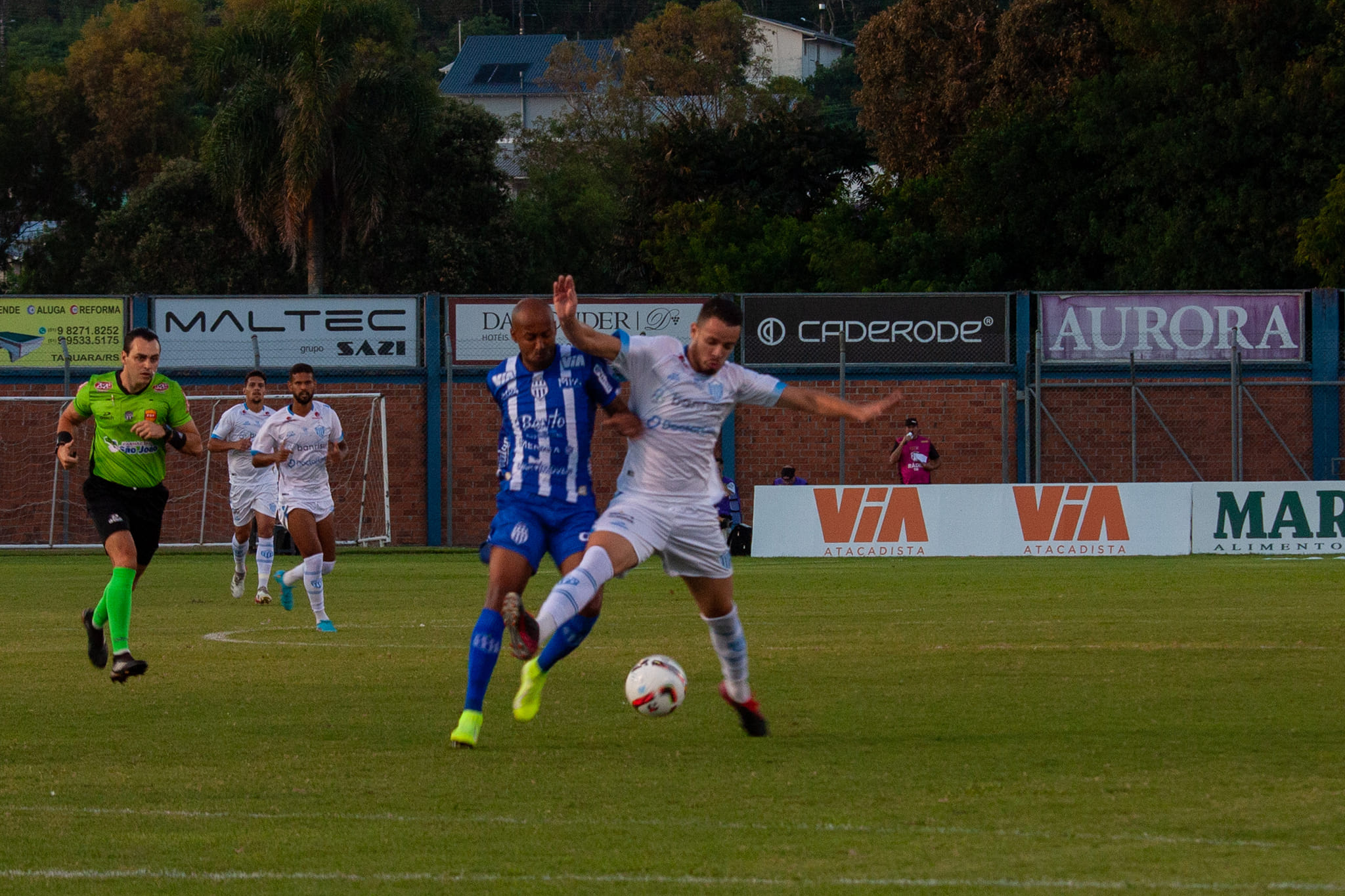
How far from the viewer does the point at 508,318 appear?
30.0 meters

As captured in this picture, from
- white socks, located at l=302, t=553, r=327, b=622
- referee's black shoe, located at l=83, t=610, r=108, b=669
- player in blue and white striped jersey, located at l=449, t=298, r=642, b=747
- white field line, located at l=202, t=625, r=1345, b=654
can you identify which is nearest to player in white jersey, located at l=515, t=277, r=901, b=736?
player in blue and white striped jersey, located at l=449, t=298, r=642, b=747

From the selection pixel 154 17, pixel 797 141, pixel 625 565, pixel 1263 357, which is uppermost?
pixel 154 17

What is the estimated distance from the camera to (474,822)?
614cm

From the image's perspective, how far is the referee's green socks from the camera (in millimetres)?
10086

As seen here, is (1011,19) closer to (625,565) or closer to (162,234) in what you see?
(162,234)

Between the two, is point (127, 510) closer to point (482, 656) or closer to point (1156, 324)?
point (482, 656)

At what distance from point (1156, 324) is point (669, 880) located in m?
26.3

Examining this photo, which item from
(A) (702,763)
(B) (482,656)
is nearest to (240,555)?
(B) (482,656)

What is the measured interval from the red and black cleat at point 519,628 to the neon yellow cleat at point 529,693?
393 millimetres

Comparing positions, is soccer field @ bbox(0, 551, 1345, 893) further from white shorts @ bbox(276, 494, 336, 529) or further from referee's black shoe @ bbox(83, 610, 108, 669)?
white shorts @ bbox(276, 494, 336, 529)

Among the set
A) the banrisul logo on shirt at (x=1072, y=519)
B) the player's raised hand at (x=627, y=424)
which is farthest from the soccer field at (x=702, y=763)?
the banrisul logo on shirt at (x=1072, y=519)

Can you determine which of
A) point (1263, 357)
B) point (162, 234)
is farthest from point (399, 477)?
point (162, 234)

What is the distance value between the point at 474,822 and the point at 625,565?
6.22ft

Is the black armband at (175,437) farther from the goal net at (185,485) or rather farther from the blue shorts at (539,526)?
the goal net at (185,485)
